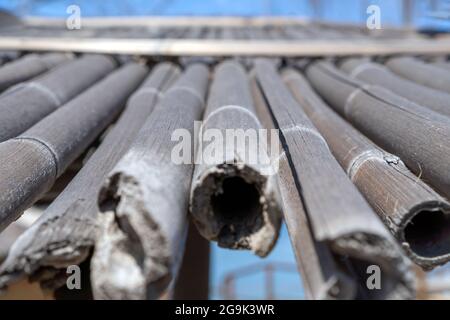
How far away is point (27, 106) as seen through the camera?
2025mm

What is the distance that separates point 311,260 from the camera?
1098 millimetres

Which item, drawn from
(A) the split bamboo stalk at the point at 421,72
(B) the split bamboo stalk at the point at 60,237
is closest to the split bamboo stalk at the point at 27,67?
(B) the split bamboo stalk at the point at 60,237

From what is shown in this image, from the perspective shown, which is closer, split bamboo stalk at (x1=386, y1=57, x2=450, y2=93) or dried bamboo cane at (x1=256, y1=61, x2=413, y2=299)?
dried bamboo cane at (x1=256, y1=61, x2=413, y2=299)

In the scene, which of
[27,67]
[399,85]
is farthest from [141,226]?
[27,67]

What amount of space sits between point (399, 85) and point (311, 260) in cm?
165

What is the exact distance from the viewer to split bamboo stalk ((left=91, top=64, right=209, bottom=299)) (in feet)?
3.38

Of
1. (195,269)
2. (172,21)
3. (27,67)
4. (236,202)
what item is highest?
(172,21)

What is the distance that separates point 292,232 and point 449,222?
458 millimetres

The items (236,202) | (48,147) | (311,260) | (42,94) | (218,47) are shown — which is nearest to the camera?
(311,260)

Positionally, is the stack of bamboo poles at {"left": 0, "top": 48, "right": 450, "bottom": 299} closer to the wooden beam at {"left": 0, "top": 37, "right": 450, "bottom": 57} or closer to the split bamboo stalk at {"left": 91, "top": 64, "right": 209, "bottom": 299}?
the split bamboo stalk at {"left": 91, "top": 64, "right": 209, "bottom": 299}

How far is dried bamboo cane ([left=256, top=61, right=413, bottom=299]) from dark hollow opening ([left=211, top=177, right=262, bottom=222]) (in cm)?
14

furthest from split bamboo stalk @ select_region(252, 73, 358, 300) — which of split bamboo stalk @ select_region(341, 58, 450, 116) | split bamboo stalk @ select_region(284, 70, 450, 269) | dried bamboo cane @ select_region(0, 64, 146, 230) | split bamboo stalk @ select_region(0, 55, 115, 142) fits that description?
split bamboo stalk @ select_region(0, 55, 115, 142)

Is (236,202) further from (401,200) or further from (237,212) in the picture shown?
(401,200)

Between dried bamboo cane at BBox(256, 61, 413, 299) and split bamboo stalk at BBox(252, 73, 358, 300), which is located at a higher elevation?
dried bamboo cane at BBox(256, 61, 413, 299)
